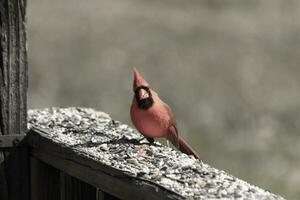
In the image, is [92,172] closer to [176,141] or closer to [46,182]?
[46,182]

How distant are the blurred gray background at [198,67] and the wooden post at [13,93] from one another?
4.91m

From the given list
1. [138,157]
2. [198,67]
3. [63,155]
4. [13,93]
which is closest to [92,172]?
[138,157]

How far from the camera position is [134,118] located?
132 inches

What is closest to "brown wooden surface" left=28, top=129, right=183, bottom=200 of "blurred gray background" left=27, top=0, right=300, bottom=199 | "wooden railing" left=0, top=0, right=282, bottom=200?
"wooden railing" left=0, top=0, right=282, bottom=200

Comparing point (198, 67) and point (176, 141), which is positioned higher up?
point (198, 67)

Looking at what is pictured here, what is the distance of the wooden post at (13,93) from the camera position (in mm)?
3367

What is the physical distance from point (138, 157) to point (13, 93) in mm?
673

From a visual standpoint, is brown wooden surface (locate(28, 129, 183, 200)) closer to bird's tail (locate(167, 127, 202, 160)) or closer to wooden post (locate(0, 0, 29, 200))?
wooden post (locate(0, 0, 29, 200))

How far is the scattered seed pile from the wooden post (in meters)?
0.16

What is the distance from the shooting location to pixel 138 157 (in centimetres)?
297

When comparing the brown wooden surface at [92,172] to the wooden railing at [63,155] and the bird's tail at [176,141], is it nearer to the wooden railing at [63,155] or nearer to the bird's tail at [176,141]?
the wooden railing at [63,155]

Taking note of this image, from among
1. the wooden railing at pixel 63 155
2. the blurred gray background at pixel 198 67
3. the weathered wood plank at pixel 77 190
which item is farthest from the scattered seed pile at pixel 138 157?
the blurred gray background at pixel 198 67

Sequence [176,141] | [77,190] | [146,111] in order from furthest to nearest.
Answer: [176,141]
[146,111]
[77,190]

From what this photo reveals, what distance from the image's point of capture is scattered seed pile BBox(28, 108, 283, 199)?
2473 millimetres
